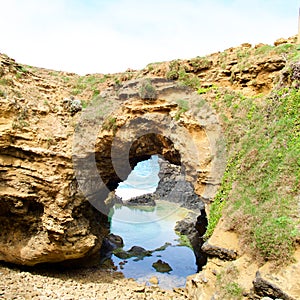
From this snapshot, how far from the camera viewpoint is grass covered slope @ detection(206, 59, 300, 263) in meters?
6.09

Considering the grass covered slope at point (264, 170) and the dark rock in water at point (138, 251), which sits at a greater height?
the grass covered slope at point (264, 170)

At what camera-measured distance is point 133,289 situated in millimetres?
10414

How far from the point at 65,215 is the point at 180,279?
6.62 m

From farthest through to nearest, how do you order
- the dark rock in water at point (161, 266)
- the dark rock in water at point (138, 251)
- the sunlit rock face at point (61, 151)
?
1. the dark rock in water at point (138, 251)
2. the dark rock in water at point (161, 266)
3. the sunlit rock face at point (61, 151)

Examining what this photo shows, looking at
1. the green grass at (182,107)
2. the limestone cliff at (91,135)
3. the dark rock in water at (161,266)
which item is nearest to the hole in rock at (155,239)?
the dark rock in water at (161,266)

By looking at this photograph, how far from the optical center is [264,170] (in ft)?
25.3

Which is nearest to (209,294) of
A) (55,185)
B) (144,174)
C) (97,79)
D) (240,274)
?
(240,274)

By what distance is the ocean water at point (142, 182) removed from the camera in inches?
1599

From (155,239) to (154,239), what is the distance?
73 mm

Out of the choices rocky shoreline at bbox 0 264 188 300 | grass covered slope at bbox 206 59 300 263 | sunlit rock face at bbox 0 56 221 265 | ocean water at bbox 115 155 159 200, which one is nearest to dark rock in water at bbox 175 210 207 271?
rocky shoreline at bbox 0 264 188 300

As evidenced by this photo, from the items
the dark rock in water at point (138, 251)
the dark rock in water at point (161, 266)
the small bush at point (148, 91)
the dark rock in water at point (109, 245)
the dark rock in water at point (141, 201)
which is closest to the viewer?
the small bush at point (148, 91)

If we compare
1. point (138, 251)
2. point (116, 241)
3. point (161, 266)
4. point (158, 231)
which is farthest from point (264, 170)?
point (158, 231)

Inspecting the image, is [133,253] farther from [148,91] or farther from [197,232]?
[148,91]

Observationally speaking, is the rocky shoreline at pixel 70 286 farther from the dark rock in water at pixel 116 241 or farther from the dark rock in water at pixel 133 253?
the dark rock in water at pixel 116 241
